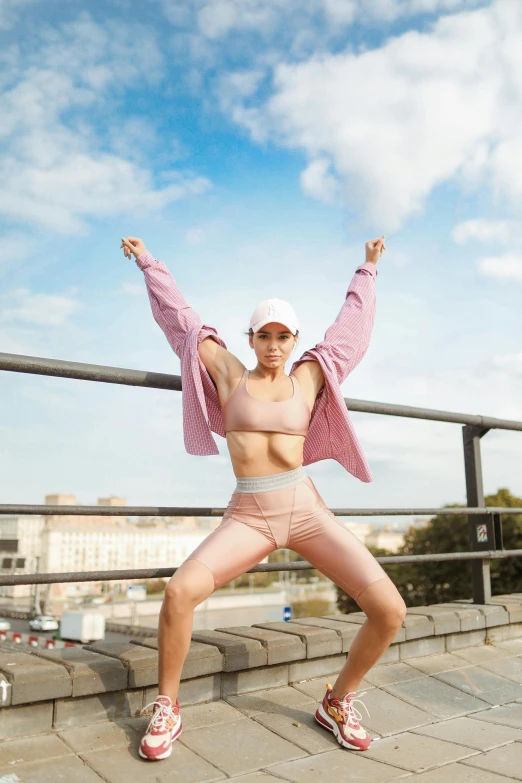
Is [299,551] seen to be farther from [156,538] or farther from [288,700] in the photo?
[156,538]

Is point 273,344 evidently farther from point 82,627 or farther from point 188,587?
point 82,627

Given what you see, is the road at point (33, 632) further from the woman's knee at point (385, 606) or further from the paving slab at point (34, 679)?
the woman's knee at point (385, 606)

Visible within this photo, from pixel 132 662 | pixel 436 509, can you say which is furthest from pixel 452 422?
pixel 132 662

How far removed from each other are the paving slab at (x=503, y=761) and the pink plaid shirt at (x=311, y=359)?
1.04 m

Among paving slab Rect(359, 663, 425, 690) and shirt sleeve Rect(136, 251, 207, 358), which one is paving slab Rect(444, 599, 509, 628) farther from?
shirt sleeve Rect(136, 251, 207, 358)

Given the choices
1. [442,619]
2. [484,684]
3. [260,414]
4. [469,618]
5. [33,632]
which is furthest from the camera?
[33,632]

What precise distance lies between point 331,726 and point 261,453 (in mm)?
976

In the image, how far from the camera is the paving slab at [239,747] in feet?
7.26

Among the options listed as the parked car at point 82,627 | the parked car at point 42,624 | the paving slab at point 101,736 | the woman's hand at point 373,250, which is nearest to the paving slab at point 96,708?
the paving slab at point 101,736

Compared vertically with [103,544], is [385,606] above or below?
above

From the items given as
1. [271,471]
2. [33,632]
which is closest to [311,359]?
[271,471]

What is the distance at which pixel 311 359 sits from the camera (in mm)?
2902

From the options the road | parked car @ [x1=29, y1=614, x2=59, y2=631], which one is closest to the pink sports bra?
the road

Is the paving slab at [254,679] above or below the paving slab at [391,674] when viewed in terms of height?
above
